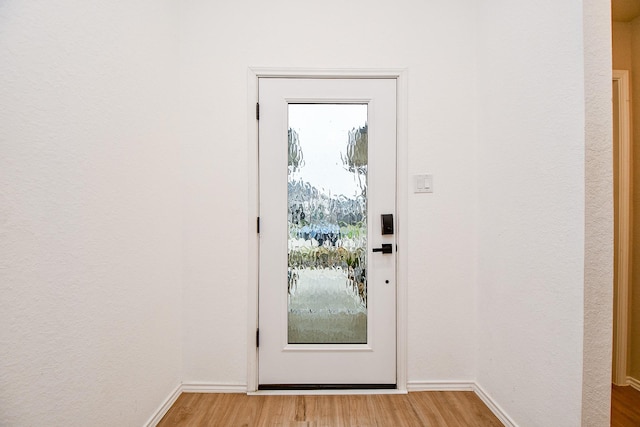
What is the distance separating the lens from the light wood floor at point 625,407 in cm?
173

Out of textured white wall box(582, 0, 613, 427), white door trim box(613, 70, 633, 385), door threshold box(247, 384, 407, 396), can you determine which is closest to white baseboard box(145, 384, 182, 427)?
door threshold box(247, 384, 407, 396)

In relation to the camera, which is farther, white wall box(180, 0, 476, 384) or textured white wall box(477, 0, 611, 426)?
white wall box(180, 0, 476, 384)

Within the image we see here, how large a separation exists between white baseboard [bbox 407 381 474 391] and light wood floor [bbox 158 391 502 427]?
0.10 feet

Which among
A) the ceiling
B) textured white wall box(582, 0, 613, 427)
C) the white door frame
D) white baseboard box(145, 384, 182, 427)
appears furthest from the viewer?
the white door frame

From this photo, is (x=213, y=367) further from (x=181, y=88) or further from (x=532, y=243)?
(x=532, y=243)

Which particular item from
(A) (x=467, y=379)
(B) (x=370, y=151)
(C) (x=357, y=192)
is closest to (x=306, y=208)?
(C) (x=357, y=192)

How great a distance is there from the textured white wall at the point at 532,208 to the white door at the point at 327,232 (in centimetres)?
59

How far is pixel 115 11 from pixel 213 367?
6.79 feet

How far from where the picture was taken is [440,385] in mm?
2096

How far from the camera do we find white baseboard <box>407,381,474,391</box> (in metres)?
2.09

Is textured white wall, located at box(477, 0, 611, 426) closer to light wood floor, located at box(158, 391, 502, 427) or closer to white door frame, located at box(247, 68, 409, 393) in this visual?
light wood floor, located at box(158, 391, 502, 427)

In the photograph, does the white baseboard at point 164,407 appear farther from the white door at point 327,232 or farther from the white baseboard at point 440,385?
the white baseboard at point 440,385

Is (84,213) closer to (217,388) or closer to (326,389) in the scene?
(217,388)

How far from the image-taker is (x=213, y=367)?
2092 mm
